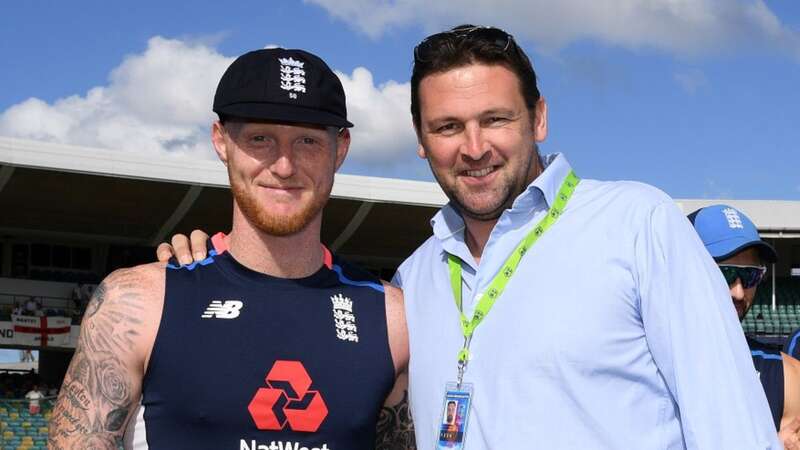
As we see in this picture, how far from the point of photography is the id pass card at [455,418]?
259 centimetres

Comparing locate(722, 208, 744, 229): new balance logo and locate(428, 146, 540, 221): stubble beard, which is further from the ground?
locate(722, 208, 744, 229): new balance logo

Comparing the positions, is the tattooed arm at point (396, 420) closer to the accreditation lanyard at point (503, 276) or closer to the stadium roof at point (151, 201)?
the accreditation lanyard at point (503, 276)

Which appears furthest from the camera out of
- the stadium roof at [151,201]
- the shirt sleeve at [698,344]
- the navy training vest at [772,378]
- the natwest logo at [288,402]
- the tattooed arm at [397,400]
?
the stadium roof at [151,201]

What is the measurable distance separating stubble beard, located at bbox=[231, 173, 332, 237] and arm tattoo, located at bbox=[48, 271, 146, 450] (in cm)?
45

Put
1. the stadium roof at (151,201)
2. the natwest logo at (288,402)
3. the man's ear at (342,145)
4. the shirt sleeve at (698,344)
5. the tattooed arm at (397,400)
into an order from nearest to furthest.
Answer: the shirt sleeve at (698,344) < the natwest logo at (288,402) < the tattooed arm at (397,400) < the man's ear at (342,145) < the stadium roof at (151,201)

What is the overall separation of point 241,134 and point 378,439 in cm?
108

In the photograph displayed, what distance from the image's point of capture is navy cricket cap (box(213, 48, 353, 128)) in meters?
2.86

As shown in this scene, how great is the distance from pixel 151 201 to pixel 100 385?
75.8 feet

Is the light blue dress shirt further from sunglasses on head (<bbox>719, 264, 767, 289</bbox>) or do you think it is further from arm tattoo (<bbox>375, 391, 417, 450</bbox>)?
sunglasses on head (<bbox>719, 264, 767, 289</bbox>)

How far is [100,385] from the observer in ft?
8.99

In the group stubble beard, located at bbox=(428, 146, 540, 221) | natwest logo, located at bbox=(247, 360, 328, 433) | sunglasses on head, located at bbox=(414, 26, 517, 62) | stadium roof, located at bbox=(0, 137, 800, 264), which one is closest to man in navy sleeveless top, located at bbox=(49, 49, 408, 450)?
natwest logo, located at bbox=(247, 360, 328, 433)

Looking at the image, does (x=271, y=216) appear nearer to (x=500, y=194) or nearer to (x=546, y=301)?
(x=500, y=194)

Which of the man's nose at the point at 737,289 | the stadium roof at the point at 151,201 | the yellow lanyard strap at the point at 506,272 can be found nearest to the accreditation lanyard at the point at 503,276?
the yellow lanyard strap at the point at 506,272

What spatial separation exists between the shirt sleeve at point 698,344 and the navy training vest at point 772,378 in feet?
3.54
